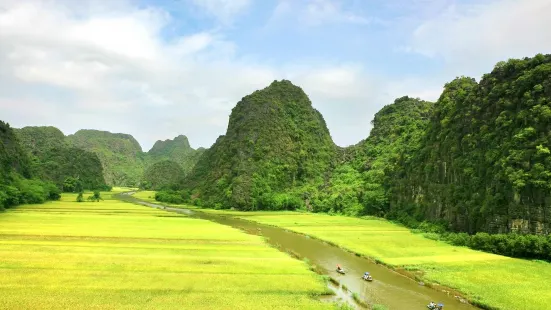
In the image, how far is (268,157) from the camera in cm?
9462

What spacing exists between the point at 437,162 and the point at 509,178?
17.6 metres

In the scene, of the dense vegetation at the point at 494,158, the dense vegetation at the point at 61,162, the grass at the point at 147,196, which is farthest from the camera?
the dense vegetation at the point at 61,162

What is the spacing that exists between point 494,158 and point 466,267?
1885cm

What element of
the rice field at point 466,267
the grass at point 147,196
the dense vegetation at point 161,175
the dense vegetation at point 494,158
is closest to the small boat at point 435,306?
the rice field at point 466,267

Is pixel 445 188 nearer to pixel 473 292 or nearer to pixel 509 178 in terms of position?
pixel 509 178

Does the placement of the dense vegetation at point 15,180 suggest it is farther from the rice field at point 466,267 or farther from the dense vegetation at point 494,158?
the dense vegetation at point 494,158

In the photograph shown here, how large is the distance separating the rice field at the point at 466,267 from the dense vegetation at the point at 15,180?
46.4 m

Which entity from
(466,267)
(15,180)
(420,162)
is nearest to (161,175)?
(15,180)

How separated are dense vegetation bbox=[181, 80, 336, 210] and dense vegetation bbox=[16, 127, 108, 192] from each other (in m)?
38.6

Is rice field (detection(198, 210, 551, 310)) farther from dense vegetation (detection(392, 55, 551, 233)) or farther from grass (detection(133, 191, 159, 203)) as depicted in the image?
grass (detection(133, 191, 159, 203))

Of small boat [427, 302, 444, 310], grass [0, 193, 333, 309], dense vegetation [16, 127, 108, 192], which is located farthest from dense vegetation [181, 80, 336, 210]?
small boat [427, 302, 444, 310]

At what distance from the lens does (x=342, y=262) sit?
91.4ft

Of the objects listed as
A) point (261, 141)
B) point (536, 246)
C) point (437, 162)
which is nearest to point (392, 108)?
point (261, 141)

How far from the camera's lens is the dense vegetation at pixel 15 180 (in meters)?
55.4
